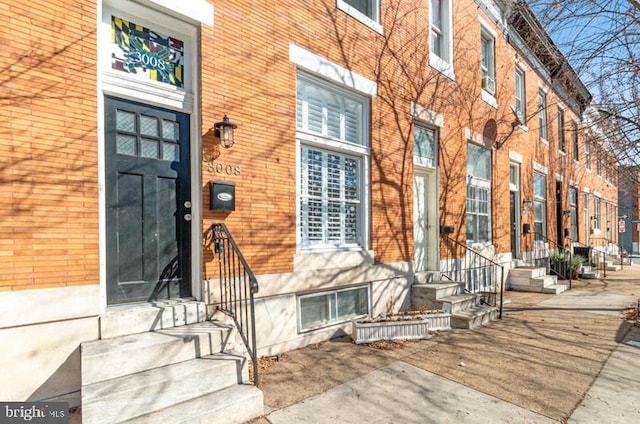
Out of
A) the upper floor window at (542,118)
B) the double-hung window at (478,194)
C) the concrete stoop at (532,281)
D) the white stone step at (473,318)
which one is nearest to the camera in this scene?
the white stone step at (473,318)

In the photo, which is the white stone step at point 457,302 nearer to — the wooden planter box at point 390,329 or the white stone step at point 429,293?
the white stone step at point 429,293

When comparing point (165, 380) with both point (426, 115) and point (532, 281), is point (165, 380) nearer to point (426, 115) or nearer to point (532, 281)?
point (426, 115)

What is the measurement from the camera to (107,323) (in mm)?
3738

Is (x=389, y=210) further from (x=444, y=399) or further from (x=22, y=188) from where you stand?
(x=22, y=188)

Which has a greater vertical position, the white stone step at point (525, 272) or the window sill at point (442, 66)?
the window sill at point (442, 66)

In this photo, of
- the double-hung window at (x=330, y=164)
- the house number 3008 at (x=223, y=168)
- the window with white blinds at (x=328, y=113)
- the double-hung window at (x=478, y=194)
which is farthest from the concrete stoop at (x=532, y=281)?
the house number 3008 at (x=223, y=168)

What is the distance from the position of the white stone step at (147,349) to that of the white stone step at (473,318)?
4228 mm

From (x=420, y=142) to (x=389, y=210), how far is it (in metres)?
1.99

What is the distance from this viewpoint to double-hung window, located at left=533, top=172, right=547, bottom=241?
1371 centimetres

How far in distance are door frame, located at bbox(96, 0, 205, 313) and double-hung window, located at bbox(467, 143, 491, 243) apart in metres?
7.35

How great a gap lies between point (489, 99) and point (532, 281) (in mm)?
5281

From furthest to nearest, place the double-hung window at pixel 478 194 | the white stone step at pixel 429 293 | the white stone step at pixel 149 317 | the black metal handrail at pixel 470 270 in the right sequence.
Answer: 1. the double-hung window at pixel 478 194
2. the black metal handrail at pixel 470 270
3. the white stone step at pixel 429 293
4. the white stone step at pixel 149 317

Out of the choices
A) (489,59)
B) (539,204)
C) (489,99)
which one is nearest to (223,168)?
(489,99)

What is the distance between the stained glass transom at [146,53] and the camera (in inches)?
167
